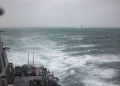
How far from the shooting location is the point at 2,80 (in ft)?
37.1

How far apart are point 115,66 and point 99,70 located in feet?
19.5

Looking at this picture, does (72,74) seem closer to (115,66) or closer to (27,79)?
(115,66)

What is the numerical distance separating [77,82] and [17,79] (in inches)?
564

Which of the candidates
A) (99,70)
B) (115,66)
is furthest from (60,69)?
(115,66)

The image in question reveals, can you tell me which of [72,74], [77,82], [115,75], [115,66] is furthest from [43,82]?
[115,66]

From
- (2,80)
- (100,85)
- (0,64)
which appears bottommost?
(100,85)

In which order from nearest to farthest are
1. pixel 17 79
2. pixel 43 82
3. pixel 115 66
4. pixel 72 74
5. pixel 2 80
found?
pixel 2 80 < pixel 43 82 < pixel 17 79 < pixel 72 74 < pixel 115 66

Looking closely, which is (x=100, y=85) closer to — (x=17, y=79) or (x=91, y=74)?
(x=91, y=74)

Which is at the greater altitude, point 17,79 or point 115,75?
point 17,79

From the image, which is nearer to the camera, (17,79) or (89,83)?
(17,79)

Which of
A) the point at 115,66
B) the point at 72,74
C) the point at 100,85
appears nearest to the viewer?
the point at 100,85

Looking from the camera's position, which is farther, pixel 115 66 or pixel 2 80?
pixel 115 66

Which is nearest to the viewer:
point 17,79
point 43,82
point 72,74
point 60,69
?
point 43,82

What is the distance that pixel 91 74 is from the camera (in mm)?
30922
